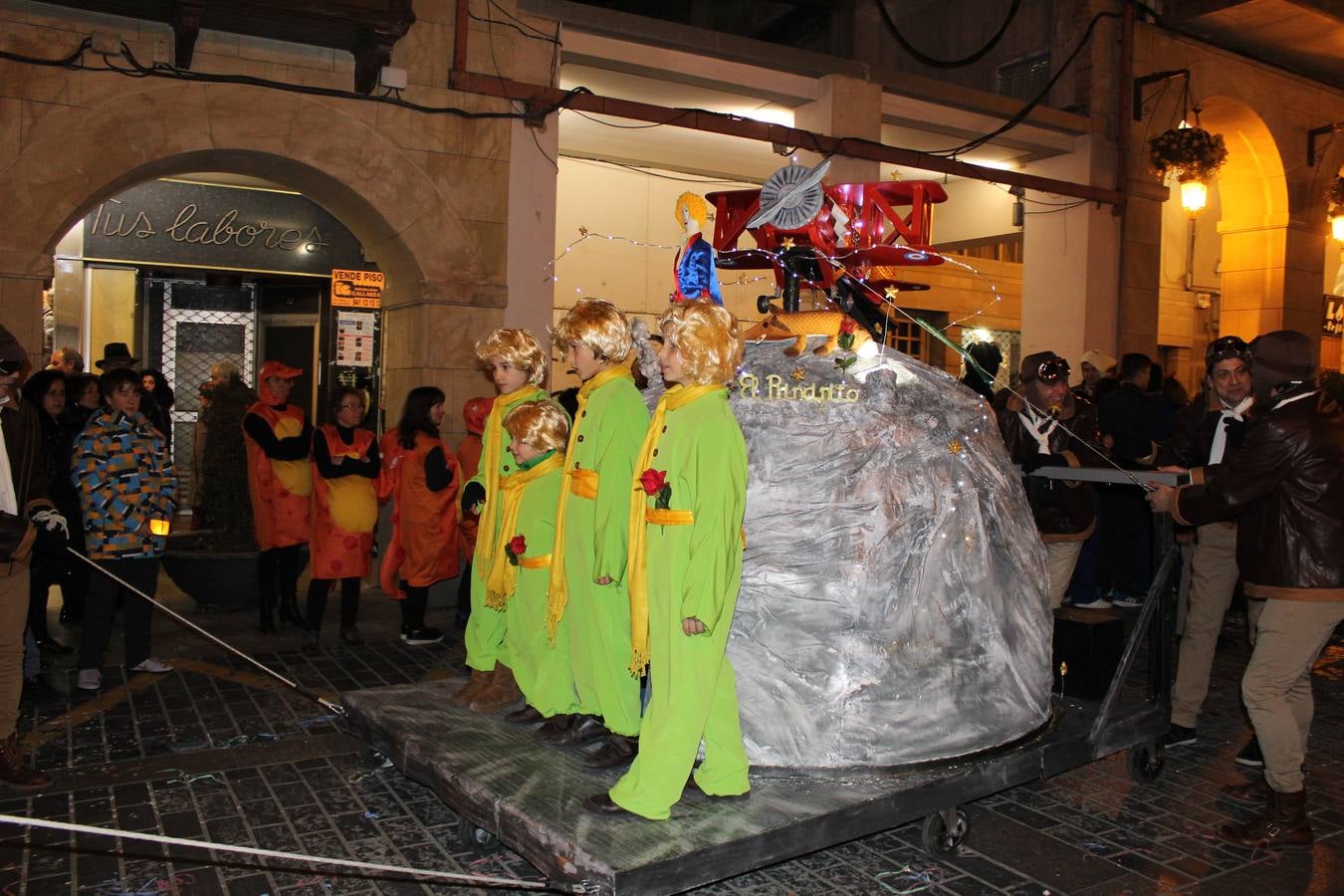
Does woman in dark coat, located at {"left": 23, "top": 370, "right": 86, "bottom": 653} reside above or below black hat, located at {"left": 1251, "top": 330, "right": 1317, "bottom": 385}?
below

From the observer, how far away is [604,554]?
436cm

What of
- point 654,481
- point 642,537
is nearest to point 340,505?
point 642,537

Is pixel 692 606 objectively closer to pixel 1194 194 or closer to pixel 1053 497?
pixel 1053 497

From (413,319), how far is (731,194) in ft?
15.3

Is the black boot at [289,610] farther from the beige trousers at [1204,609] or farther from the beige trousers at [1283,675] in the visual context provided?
the beige trousers at [1283,675]

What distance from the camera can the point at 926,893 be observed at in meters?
4.16

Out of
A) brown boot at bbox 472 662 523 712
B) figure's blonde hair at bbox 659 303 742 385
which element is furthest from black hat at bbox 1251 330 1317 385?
brown boot at bbox 472 662 523 712

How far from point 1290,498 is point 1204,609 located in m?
1.19

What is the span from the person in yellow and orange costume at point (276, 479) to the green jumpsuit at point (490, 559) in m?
2.94

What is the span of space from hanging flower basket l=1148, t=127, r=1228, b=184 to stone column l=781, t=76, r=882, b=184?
3543 millimetres

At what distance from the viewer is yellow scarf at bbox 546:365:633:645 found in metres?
4.60

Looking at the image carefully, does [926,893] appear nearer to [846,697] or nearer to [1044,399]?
[846,697]

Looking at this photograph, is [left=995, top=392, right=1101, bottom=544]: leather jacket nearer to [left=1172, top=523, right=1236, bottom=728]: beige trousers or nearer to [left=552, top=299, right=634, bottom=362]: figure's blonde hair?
[left=1172, top=523, right=1236, bottom=728]: beige trousers

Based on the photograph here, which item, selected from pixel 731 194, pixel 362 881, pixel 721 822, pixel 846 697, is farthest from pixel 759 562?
pixel 731 194
